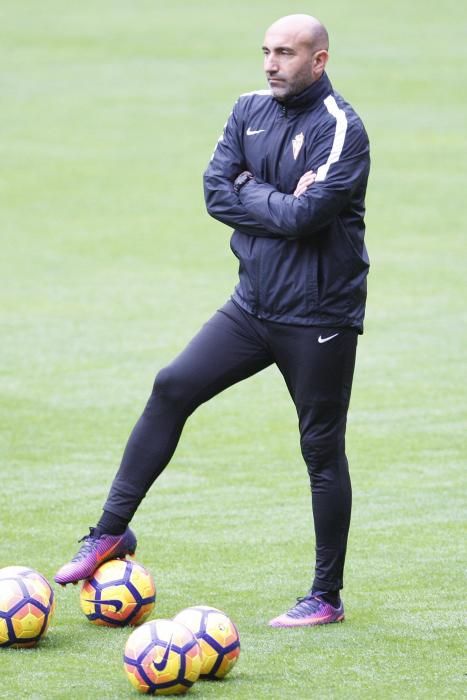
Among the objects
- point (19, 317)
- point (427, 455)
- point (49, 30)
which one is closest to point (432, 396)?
point (427, 455)

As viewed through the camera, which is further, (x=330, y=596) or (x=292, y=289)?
(x=330, y=596)

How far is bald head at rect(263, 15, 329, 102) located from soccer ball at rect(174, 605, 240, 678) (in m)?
2.08

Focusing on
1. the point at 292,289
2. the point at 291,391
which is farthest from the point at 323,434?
the point at 292,289

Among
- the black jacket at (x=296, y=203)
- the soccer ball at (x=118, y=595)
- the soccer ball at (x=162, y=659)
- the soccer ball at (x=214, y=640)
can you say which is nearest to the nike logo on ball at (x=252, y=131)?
the black jacket at (x=296, y=203)

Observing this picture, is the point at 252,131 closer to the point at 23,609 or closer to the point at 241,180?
the point at 241,180

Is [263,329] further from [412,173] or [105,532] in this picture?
[412,173]

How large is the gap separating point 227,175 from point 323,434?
114 centimetres

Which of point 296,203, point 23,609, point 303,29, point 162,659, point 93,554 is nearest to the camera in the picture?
point 162,659

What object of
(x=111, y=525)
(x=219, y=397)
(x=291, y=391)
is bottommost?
(x=219, y=397)

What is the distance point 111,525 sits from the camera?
6.00m

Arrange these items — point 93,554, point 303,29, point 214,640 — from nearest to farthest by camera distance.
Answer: point 214,640
point 303,29
point 93,554

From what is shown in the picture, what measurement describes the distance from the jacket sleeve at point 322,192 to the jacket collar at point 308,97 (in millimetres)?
151

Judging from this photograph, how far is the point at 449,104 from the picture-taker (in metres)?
27.9

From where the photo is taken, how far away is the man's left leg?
5.89 m
